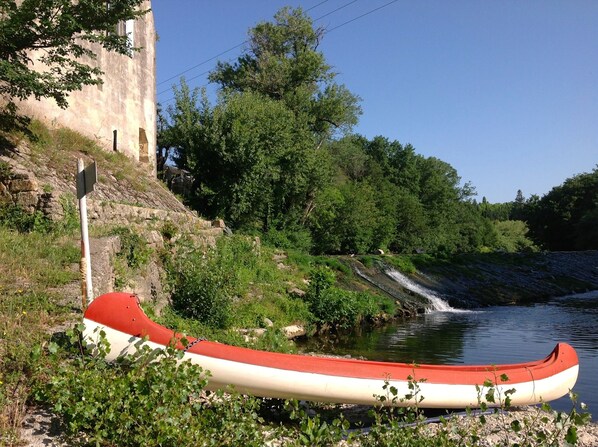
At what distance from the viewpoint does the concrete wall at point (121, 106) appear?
50.5ft

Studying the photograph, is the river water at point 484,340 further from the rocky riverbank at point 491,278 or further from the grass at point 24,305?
the grass at point 24,305

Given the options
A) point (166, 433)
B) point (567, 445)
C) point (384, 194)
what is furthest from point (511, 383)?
point (384, 194)

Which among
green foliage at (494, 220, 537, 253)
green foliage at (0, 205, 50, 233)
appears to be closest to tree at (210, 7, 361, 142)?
green foliage at (0, 205, 50, 233)

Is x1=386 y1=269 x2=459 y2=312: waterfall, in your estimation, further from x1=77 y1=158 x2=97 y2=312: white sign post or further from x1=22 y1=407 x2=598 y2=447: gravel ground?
x1=77 y1=158 x2=97 y2=312: white sign post

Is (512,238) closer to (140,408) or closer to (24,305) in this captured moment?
(24,305)

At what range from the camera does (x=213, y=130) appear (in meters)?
22.6

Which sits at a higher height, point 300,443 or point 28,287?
point 28,287

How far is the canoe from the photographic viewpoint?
5109 millimetres

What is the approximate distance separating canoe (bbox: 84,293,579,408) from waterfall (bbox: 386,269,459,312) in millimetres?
15564

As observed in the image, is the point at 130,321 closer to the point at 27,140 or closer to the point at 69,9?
the point at 69,9

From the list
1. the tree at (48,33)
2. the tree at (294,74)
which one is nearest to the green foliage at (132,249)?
the tree at (48,33)

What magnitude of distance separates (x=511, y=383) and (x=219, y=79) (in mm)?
31180

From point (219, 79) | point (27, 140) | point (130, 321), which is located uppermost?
point (219, 79)

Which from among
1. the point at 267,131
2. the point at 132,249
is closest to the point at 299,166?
the point at 267,131
